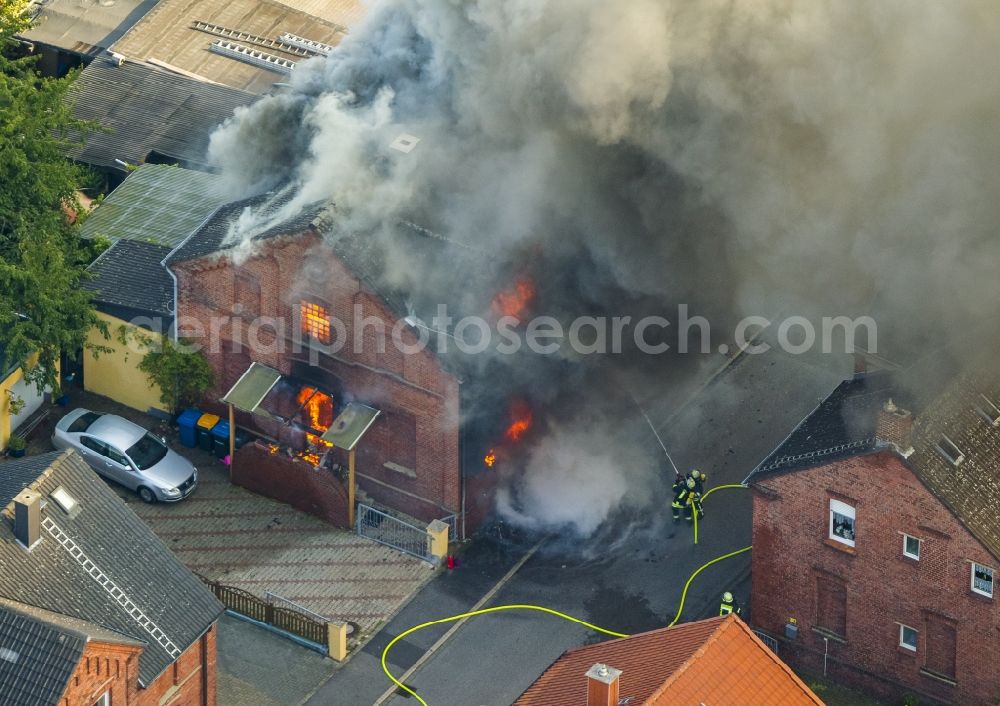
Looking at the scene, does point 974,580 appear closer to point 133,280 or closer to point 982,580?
point 982,580

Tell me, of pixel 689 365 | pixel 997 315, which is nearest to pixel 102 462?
pixel 689 365

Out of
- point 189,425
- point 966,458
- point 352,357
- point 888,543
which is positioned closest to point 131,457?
point 189,425

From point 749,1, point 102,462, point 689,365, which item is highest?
point 749,1

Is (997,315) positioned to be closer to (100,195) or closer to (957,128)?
(957,128)

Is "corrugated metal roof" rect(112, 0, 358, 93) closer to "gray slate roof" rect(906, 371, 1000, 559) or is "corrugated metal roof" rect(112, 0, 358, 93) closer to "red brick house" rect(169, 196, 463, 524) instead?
"red brick house" rect(169, 196, 463, 524)

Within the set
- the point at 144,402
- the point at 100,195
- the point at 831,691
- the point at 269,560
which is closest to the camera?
the point at 831,691

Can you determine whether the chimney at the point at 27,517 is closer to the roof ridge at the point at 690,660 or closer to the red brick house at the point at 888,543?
the roof ridge at the point at 690,660

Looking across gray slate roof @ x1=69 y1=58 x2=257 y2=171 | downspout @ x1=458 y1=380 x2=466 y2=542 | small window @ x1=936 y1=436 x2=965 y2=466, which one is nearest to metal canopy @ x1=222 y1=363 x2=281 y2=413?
downspout @ x1=458 y1=380 x2=466 y2=542
